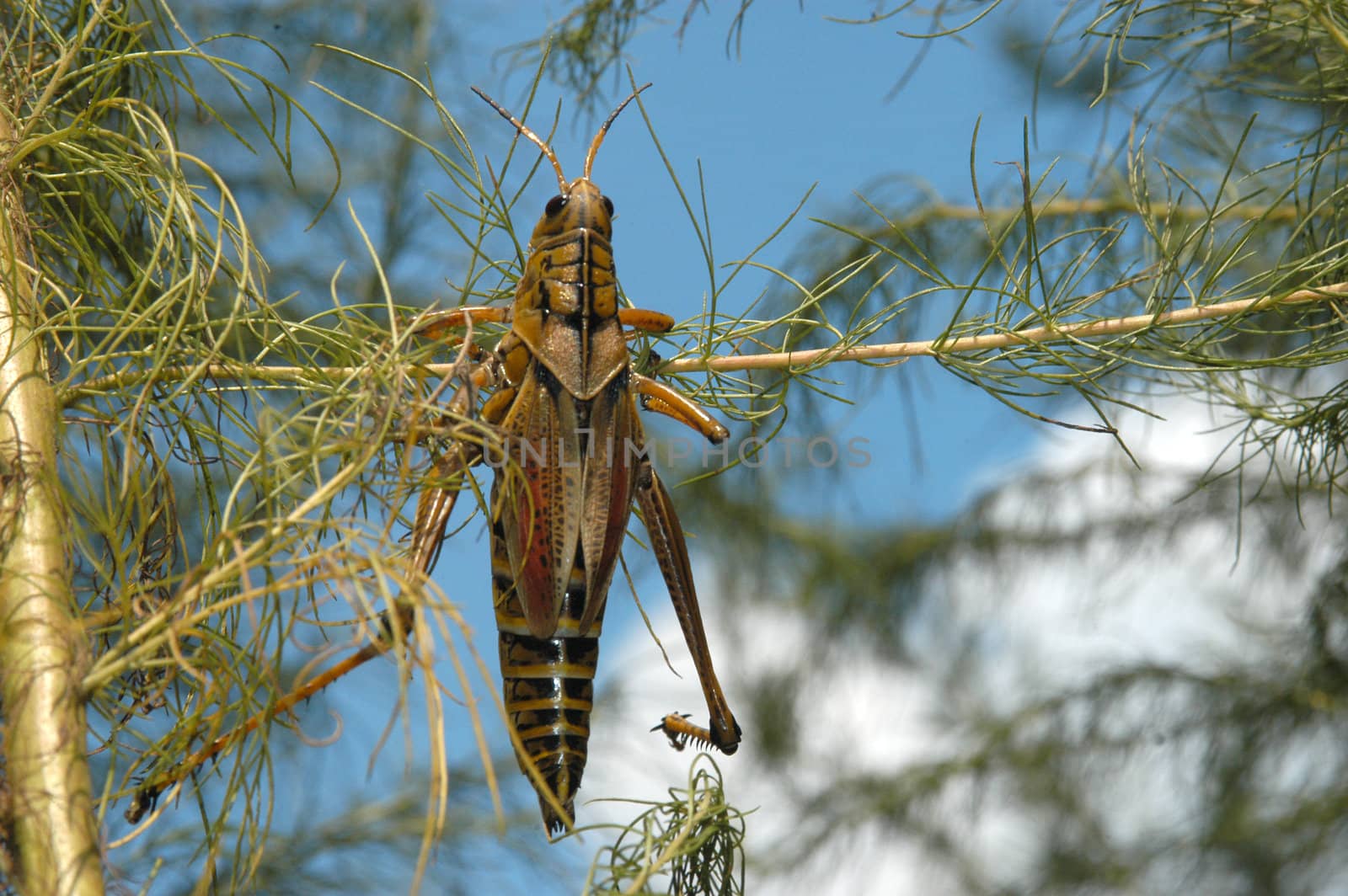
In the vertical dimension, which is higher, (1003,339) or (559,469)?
(1003,339)

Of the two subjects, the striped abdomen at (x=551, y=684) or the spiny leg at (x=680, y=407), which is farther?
the spiny leg at (x=680, y=407)

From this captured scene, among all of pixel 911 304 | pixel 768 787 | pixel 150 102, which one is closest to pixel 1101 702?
pixel 768 787

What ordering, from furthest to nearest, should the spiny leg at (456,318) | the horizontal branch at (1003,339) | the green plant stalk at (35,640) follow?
the horizontal branch at (1003,339)
the spiny leg at (456,318)
the green plant stalk at (35,640)

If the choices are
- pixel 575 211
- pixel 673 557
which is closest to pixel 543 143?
pixel 575 211

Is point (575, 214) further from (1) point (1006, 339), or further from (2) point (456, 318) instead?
(1) point (1006, 339)

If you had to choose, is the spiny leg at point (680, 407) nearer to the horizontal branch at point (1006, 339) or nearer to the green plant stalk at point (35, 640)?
the horizontal branch at point (1006, 339)

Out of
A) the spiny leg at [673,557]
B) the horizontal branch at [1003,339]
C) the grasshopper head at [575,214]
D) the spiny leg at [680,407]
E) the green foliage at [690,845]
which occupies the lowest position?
the green foliage at [690,845]

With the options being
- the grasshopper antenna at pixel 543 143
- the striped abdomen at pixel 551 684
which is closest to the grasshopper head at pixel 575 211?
the grasshopper antenna at pixel 543 143
